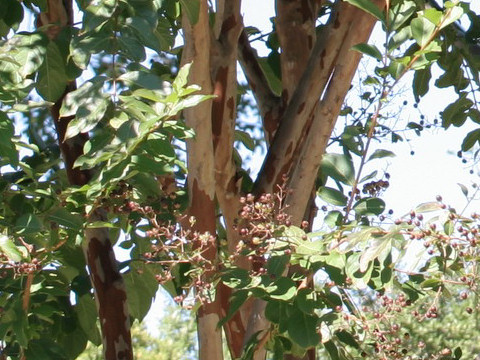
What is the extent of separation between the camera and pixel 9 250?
1.76 meters

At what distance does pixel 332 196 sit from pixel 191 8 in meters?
0.52

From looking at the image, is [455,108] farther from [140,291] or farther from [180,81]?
[180,81]

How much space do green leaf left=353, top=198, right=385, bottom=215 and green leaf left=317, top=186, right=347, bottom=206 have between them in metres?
0.05

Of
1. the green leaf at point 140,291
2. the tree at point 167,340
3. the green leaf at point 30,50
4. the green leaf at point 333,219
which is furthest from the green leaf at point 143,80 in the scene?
the tree at point 167,340

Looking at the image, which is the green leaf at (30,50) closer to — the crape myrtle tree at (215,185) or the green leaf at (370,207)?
the crape myrtle tree at (215,185)

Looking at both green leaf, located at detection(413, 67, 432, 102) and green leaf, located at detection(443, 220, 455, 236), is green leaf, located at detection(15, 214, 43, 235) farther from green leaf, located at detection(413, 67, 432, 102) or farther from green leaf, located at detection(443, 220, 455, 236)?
green leaf, located at detection(413, 67, 432, 102)

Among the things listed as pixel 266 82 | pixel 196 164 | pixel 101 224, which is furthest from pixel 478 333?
pixel 101 224

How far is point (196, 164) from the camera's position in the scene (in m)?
2.35

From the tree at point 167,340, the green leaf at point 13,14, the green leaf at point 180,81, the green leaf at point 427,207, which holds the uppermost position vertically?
the tree at point 167,340

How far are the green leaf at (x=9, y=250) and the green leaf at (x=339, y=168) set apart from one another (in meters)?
0.64

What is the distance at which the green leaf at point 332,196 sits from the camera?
194 centimetres

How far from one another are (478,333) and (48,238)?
4057 mm

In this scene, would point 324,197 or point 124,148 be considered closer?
point 124,148

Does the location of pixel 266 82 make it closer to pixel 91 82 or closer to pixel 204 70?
pixel 204 70
